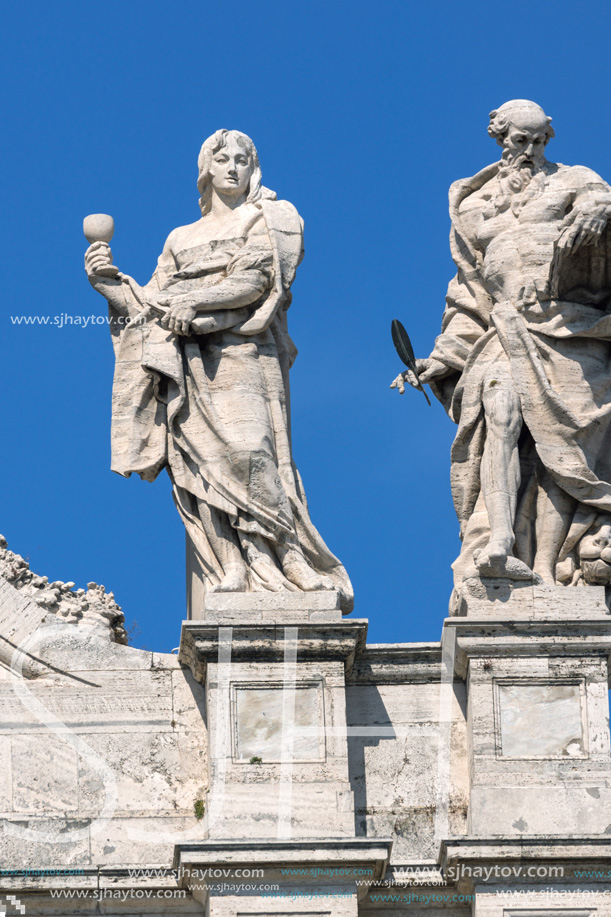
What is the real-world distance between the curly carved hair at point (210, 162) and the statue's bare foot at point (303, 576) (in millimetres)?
2678

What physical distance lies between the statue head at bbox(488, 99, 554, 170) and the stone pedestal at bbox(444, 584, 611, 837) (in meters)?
3.11

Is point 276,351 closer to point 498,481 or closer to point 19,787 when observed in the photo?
point 498,481

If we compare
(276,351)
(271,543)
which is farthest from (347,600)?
(276,351)

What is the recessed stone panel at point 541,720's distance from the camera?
1636cm

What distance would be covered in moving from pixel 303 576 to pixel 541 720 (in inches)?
70.2

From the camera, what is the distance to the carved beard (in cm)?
1784

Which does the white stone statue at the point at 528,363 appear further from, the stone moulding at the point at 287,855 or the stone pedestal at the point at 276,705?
the stone moulding at the point at 287,855

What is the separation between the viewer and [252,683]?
650 inches

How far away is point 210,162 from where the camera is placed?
18.2 meters

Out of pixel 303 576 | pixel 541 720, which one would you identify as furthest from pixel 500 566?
pixel 303 576

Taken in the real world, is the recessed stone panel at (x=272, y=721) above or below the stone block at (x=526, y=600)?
below

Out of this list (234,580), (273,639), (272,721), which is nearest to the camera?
(272,721)

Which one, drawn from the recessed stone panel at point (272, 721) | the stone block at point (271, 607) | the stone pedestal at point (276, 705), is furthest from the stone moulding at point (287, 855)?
the stone block at point (271, 607)

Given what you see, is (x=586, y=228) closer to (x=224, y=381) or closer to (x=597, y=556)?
(x=597, y=556)
